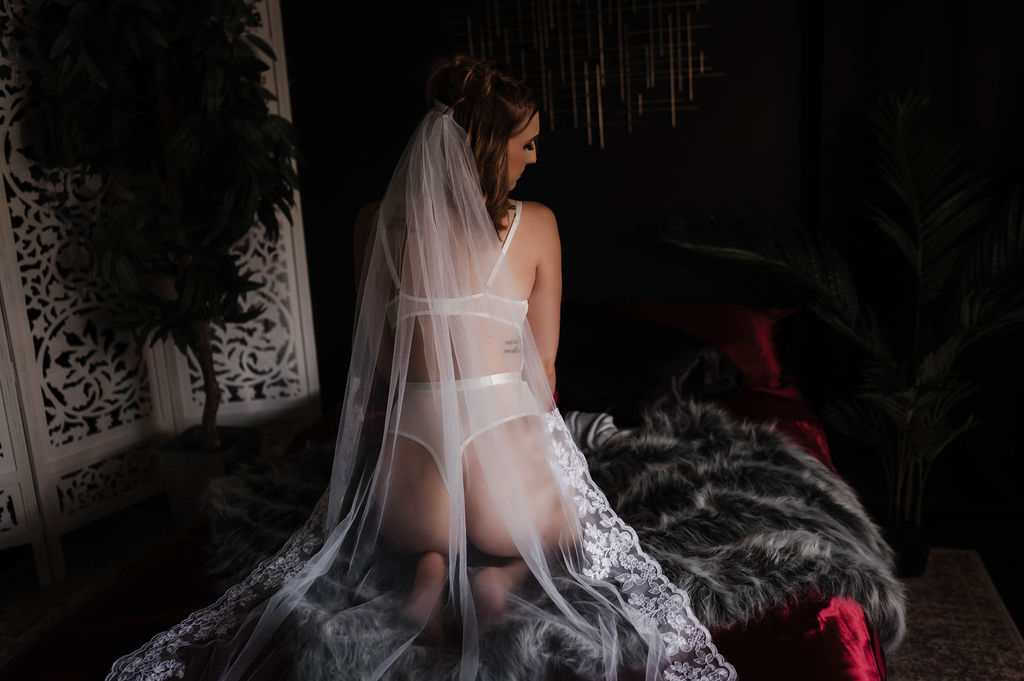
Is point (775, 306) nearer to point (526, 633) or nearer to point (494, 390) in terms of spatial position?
point (494, 390)

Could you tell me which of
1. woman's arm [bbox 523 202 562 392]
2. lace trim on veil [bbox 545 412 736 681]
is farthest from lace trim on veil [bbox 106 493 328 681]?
woman's arm [bbox 523 202 562 392]

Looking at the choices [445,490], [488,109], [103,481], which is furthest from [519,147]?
[103,481]

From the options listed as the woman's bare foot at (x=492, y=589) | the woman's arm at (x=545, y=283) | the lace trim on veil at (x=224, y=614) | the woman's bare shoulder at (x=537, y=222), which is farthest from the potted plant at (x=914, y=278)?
the lace trim on veil at (x=224, y=614)

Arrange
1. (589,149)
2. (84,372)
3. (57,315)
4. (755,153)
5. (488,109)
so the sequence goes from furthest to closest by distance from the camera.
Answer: (589,149), (755,153), (84,372), (57,315), (488,109)

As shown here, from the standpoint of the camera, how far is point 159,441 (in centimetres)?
330

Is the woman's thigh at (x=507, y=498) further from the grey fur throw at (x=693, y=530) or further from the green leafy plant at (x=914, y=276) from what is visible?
the green leafy plant at (x=914, y=276)

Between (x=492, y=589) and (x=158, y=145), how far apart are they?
90.6 inches

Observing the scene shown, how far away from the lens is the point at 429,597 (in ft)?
4.56

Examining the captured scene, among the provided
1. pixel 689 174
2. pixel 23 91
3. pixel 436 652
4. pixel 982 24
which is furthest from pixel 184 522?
pixel 982 24

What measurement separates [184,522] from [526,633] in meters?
2.31

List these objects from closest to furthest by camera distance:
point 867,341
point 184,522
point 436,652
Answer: point 436,652 → point 867,341 → point 184,522

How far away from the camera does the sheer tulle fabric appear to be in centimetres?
136

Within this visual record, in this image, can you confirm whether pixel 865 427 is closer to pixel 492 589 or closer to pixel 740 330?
pixel 740 330

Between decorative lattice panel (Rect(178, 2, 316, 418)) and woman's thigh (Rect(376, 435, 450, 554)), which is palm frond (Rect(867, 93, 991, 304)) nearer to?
woman's thigh (Rect(376, 435, 450, 554))
